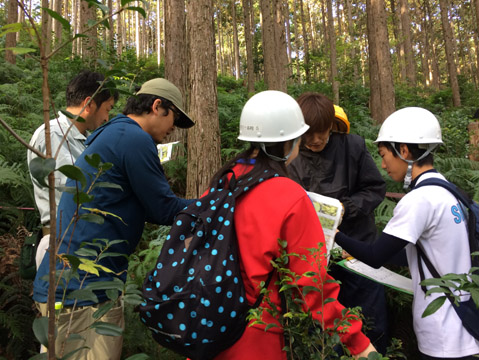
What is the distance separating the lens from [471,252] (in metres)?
1.75

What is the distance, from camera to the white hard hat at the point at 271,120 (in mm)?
1645

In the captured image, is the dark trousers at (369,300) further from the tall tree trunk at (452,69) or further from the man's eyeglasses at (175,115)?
the tall tree trunk at (452,69)

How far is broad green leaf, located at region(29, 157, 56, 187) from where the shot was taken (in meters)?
0.80

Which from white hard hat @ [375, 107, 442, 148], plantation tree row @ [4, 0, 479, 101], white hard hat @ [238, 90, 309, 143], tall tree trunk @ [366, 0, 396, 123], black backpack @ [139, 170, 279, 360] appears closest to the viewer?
black backpack @ [139, 170, 279, 360]

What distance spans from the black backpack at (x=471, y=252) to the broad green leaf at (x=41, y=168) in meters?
1.58

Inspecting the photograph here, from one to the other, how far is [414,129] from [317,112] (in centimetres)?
→ 66

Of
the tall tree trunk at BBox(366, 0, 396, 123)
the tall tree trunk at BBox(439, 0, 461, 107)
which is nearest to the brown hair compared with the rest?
the tall tree trunk at BBox(366, 0, 396, 123)

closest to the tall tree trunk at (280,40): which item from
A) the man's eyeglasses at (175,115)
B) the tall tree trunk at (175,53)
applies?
the tall tree trunk at (175,53)

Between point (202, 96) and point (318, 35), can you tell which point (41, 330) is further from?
point (318, 35)

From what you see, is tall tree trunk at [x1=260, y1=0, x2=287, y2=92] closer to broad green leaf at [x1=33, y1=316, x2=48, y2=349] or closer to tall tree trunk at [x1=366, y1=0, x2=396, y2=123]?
tall tree trunk at [x1=366, y1=0, x2=396, y2=123]

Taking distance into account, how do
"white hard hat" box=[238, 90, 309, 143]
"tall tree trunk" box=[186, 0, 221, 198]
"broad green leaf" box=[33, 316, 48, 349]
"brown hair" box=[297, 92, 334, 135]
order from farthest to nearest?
"tall tree trunk" box=[186, 0, 221, 198], "brown hair" box=[297, 92, 334, 135], "white hard hat" box=[238, 90, 309, 143], "broad green leaf" box=[33, 316, 48, 349]

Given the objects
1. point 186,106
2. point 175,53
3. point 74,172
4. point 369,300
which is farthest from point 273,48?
point 74,172

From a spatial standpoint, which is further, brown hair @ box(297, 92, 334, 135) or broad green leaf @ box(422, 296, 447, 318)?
brown hair @ box(297, 92, 334, 135)

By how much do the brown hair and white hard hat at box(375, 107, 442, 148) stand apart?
0.52 m
